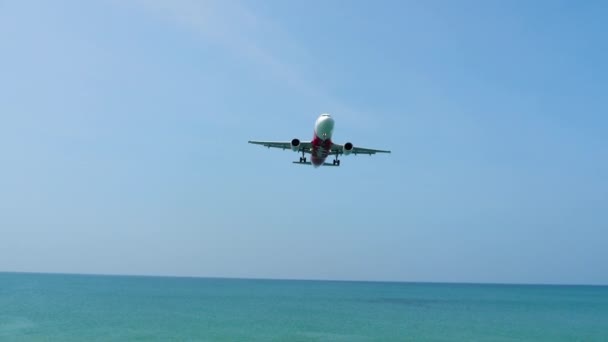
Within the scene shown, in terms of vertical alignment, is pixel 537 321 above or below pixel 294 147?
below

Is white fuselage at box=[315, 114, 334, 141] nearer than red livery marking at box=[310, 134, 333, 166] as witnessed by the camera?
Yes

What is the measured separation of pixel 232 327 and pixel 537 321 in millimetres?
63164

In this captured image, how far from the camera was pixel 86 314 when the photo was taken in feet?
331

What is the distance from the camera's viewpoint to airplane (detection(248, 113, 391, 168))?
5091 centimetres

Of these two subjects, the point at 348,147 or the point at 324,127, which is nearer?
the point at 324,127

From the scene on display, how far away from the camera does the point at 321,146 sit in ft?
179

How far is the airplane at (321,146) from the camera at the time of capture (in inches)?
2004

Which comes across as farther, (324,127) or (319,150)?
(319,150)

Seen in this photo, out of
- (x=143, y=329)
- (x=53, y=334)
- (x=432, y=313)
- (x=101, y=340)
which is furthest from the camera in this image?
(x=432, y=313)

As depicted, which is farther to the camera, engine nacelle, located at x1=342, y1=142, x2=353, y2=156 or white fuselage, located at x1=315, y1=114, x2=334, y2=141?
engine nacelle, located at x1=342, y1=142, x2=353, y2=156

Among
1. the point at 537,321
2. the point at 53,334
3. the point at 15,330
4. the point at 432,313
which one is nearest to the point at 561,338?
the point at 537,321

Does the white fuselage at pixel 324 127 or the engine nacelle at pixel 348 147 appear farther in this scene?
the engine nacelle at pixel 348 147

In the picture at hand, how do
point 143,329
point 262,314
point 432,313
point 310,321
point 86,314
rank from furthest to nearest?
point 432,313
point 262,314
point 86,314
point 310,321
point 143,329

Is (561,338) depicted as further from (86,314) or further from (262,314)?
(86,314)
